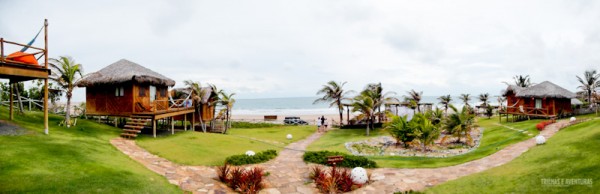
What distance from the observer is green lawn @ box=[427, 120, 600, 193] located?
774 centimetres

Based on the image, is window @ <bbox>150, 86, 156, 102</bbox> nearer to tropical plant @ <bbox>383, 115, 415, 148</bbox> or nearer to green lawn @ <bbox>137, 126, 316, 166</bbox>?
green lawn @ <bbox>137, 126, 316, 166</bbox>

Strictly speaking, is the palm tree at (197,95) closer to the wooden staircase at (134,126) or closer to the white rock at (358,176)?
the wooden staircase at (134,126)

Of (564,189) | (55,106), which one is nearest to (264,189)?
(564,189)

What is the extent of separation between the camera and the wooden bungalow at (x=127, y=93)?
771 inches

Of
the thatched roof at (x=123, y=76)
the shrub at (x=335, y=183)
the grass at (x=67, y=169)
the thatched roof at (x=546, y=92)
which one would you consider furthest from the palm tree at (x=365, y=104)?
the grass at (x=67, y=169)

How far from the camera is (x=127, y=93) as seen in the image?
2017 cm

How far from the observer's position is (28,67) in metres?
13.5

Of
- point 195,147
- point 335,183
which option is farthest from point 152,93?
point 335,183

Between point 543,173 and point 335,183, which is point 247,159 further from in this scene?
point 543,173

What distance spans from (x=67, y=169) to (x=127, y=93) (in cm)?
1222

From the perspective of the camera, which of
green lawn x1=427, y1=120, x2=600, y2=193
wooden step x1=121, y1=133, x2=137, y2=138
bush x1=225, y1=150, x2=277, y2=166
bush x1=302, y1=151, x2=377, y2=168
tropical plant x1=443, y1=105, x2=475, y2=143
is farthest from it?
tropical plant x1=443, y1=105, x2=475, y2=143

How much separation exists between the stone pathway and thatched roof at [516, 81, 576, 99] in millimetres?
17588

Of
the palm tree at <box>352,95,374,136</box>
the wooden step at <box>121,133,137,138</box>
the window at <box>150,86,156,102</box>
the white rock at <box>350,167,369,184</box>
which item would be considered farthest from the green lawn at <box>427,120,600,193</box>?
the window at <box>150,86,156,102</box>

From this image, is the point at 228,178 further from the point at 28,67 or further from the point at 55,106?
the point at 55,106
